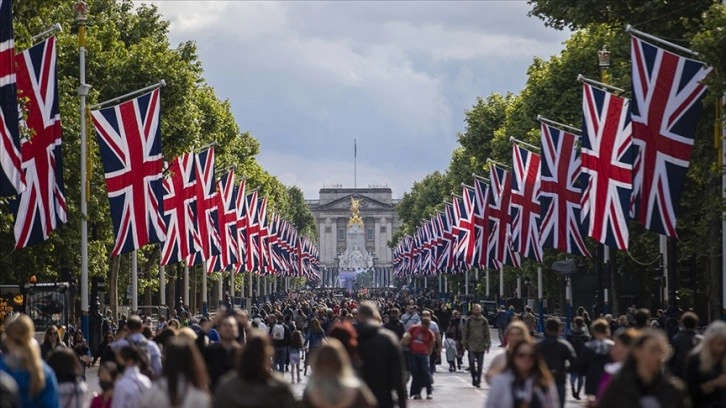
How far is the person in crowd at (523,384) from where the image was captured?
44.8 ft

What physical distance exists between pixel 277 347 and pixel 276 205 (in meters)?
104

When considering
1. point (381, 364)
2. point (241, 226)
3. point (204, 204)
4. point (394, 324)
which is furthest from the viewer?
point (241, 226)

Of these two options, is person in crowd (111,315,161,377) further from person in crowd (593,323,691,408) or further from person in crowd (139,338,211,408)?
person in crowd (593,323,691,408)

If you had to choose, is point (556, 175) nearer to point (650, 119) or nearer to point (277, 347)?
point (277, 347)

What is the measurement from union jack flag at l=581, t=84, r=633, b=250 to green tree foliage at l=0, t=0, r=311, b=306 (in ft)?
37.5

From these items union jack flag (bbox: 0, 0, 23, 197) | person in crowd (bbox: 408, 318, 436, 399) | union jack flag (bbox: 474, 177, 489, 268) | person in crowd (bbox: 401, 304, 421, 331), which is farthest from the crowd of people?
union jack flag (bbox: 474, 177, 489, 268)

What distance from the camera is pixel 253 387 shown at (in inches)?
459

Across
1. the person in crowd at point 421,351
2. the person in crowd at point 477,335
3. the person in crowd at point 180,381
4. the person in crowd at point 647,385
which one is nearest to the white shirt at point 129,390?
the person in crowd at point 180,381

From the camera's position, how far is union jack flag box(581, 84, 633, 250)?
35.1 metres

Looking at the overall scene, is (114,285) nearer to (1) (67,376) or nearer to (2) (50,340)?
(2) (50,340)

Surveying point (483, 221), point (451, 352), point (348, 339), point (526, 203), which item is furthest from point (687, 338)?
point (483, 221)

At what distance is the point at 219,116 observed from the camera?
254 ft

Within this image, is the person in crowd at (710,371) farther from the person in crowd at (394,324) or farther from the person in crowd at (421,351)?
the person in crowd at (394,324)

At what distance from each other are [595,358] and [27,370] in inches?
328
